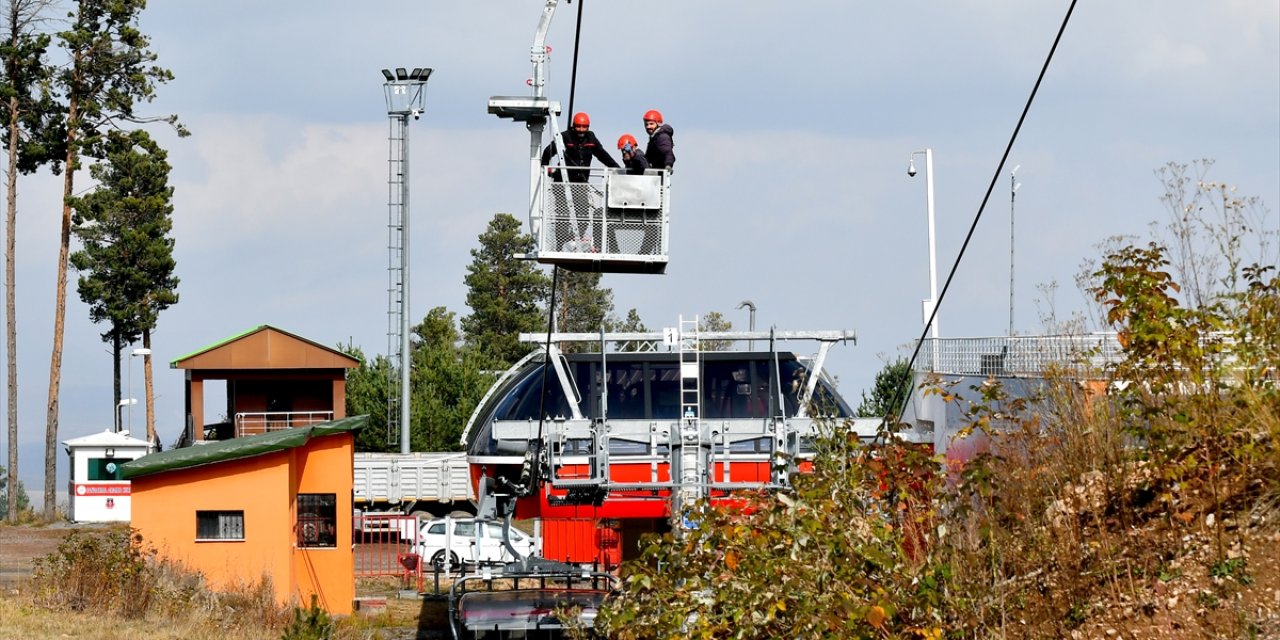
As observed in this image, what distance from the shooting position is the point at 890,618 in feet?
30.0

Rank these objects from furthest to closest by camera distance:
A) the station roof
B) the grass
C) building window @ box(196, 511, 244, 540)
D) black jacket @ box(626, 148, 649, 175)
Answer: the station roof, building window @ box(196, 511, 244, 540), the grass, black jacket @ box(626, 148, 649, 175)

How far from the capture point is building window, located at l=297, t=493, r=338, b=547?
23.9m

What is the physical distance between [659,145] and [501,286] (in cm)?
6883

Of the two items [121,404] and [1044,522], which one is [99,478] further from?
[1044,522]

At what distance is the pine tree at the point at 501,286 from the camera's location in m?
82.6

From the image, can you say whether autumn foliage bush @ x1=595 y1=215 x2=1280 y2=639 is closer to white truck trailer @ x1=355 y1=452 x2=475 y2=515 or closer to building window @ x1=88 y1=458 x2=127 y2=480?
white truck trailer @ x1=355 y1=452 x2=475 y2=515

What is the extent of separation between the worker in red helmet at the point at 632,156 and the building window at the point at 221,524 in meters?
9.75

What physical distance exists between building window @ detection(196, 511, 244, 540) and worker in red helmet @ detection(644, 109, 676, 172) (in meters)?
9.97

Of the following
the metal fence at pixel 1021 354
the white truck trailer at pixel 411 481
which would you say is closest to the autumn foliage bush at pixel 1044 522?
the metal fence at pixel 1021 354

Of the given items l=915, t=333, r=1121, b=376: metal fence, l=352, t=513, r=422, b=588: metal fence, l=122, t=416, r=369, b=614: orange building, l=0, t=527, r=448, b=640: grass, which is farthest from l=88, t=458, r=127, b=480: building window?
l=915, t=333, r=1121, b=376: metal fence

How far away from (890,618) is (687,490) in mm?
10954

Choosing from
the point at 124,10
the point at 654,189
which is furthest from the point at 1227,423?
the point at 124,10

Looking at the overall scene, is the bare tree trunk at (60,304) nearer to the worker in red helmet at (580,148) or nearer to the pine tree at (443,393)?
the pine tree at (443,393)

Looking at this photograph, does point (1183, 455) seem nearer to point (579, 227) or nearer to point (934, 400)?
point (579, 227)
